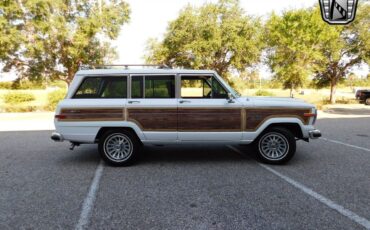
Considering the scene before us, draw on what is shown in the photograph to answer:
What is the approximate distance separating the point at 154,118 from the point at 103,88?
126 centimetres

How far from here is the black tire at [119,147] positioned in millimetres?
5426

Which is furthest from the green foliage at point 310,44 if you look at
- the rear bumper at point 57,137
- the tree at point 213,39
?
the rear bumper at point 57,137

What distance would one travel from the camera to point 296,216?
328 centimetres

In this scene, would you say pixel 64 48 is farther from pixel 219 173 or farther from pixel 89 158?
pixel 219 173

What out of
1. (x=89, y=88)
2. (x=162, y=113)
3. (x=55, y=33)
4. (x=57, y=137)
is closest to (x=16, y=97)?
(x=55, y=33)

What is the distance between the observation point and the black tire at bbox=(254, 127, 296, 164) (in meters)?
5.43

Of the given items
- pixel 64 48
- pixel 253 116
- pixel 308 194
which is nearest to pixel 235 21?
pixel 64 48

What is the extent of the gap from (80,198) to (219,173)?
2.51 meters

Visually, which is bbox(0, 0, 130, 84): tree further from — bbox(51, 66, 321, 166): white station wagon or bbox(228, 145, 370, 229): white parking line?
bbox(228, 145, 370, 229): white parking line

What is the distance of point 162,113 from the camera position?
211 inches

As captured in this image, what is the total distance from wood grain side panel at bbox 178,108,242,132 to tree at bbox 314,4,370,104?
69.6 ft

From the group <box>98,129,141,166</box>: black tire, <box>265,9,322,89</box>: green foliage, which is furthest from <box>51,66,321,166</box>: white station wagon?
<box>265,9,322,89</box>: green foliage

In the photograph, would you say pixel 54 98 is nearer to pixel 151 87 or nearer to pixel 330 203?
pixel 151 87

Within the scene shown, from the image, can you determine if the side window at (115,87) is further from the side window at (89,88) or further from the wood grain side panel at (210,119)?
the wood grain side panel at (210,119)
